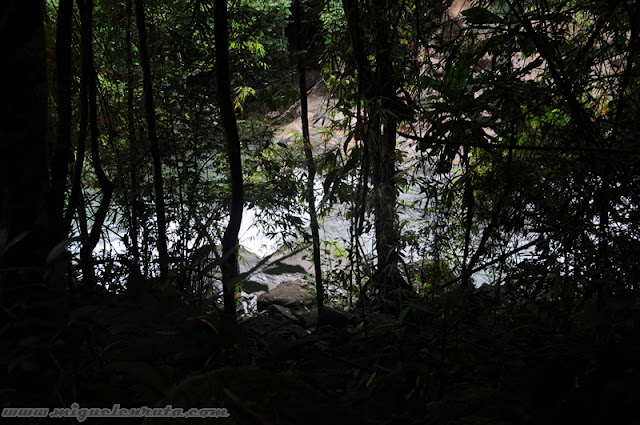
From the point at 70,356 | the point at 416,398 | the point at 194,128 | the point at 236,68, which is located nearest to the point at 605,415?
the point at 416,398

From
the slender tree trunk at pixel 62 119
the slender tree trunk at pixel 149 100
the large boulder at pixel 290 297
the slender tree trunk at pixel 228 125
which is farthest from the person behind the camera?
the large boulder at pixel 290 297

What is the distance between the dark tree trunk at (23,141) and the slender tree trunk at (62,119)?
35cm

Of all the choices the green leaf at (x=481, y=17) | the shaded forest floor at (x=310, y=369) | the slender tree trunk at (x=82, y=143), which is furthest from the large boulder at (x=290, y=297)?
the shaded forest floor at (x=310, y=369)

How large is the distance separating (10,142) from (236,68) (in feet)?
10.6

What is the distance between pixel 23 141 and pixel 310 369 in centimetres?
80

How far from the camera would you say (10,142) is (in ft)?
3.14

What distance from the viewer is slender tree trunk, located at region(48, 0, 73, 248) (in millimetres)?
1413

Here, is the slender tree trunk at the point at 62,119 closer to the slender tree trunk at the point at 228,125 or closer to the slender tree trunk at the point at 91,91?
the slender tree trunk at the point at 91,91

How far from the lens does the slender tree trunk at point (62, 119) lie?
1413 millimetres

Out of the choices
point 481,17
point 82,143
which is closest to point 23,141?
point 82,143

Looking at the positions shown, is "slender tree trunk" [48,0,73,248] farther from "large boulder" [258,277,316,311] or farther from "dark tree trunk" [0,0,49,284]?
"large boulder" [258,277,316,311]

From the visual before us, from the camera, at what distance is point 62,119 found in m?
1.50

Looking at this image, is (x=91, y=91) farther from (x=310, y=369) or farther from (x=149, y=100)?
(x=310, y=369)

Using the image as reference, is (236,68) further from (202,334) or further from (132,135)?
(202,334)
